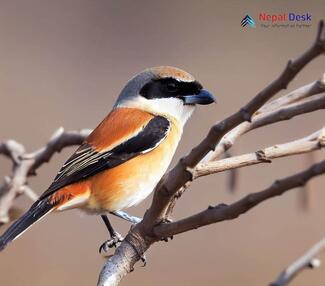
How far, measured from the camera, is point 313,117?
2.83 metres

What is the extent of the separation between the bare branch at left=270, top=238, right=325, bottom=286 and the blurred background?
3.53 ft

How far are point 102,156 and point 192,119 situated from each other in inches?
42.6

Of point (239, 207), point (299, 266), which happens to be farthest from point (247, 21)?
point (299, 266)

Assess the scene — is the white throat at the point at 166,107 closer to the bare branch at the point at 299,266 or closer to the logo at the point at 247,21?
the bare branch at the point at 299,266

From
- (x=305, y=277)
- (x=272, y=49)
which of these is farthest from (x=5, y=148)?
(x=272, y=49)

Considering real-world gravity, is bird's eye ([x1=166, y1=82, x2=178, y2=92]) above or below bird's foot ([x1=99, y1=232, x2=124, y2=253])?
above

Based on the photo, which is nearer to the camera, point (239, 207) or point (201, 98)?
point (239, 207)

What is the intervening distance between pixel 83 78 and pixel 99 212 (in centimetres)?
160

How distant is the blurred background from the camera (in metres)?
2.37

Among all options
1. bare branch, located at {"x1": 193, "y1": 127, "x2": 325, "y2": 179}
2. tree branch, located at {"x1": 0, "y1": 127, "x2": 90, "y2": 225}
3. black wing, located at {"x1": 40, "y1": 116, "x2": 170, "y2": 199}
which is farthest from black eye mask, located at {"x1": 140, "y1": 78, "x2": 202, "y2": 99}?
bare branch, located at {"x1": 193, "y1": 127, "x2": 325, "y2": 179}

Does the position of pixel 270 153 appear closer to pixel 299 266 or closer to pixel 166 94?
pixel 299 266

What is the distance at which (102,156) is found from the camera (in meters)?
1.75

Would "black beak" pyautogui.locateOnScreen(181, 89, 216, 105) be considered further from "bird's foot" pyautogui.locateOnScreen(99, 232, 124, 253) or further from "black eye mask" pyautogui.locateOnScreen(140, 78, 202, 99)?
"bird's foot" pyautogui.locateOnScreen(99, 232, 124, 253)

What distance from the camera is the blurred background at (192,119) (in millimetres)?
2365
